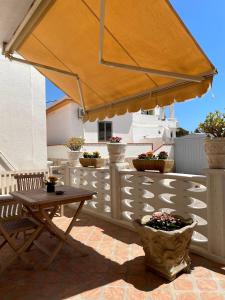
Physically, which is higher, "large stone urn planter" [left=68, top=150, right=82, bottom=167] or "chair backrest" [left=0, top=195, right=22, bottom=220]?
"large stone urn planter" [left=68, top=150, right=82, bottom=167]

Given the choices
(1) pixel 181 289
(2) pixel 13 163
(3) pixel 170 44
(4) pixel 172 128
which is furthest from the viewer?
(4) pixel 172 128

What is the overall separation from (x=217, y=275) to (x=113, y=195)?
11.2 ft

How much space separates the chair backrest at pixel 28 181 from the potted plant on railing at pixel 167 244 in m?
3.06

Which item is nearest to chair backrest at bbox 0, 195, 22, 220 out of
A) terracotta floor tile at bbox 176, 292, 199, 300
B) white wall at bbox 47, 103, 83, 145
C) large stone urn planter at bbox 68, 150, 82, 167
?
large stone urn planter at bbox 68, 150, 82, 167

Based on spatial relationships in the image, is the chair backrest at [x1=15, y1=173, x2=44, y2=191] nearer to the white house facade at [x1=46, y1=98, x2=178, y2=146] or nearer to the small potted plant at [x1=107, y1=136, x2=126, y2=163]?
the small potted plant at [x1=107, y1=136, x2=126, y2=163]

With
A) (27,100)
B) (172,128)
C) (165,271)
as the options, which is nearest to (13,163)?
(27,100)

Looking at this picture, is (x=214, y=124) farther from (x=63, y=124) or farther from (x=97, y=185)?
(x=63, y=124)

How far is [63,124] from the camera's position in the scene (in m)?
18.0

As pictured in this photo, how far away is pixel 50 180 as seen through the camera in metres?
5.12

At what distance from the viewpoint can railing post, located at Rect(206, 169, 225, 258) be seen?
14.3 ft

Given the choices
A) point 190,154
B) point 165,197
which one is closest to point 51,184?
point 165,197

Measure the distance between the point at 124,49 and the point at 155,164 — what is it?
2.50 metres

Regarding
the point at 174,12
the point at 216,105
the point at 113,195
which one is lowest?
the point at 113,195

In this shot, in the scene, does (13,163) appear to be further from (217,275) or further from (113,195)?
(217,275)
